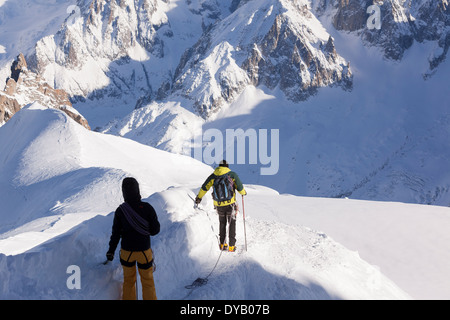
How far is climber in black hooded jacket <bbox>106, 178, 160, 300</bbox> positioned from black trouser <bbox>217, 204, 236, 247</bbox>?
328 centimetres

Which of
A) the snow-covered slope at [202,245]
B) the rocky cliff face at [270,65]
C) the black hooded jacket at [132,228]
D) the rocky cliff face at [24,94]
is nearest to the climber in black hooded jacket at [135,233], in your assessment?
the black hooded jacket at [132,228]

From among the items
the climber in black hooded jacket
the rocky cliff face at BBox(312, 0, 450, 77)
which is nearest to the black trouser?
the climber in black hooded jacket

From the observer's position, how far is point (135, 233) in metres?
6.61

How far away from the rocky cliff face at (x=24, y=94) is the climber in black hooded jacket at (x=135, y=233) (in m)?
79.9

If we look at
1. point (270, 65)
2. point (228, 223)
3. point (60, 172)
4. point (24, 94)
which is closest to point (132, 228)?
point (228, 223)

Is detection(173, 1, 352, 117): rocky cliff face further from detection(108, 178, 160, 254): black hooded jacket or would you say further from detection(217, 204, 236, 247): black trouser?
detection(108, 178, 160, 254): black hooded jacket

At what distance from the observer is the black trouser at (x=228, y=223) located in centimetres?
965

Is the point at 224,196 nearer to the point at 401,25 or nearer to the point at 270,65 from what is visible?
the point at 270,65

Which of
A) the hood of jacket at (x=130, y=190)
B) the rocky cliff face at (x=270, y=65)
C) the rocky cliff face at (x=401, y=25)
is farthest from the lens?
the rocky cliff face at (x=401, y=25)

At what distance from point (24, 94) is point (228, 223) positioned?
345 ft

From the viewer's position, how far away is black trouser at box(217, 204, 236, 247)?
380 inches

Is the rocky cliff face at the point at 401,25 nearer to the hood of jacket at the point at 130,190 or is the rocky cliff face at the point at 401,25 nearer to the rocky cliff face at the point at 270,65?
the rocky cliff face at the point at 270,65

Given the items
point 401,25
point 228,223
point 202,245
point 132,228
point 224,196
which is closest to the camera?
point 132,228
